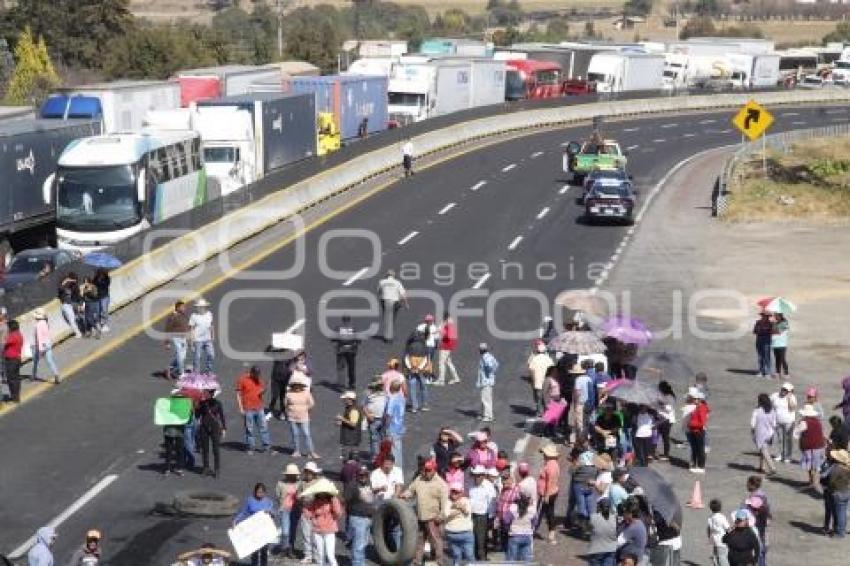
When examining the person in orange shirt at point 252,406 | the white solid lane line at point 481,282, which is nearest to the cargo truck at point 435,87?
the white solid lane line at point 481,282

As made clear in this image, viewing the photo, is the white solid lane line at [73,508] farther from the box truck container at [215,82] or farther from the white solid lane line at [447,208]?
the box truck container at [215,82]

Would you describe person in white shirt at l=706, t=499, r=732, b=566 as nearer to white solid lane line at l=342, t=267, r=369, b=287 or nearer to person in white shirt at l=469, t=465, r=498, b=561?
person in white shirt at l=469, t=465, r=498, b=561

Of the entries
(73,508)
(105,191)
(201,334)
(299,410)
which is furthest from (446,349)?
(105,191)

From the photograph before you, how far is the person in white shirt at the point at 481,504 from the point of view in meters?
21.4

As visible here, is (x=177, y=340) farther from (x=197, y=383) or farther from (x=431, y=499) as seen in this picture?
(x=431, y=499)

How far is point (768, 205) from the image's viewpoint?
189ft

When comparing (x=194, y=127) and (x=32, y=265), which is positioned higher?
(x=194, y=127)

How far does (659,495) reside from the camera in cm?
2114

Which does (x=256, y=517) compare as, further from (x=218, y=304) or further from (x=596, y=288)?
(x=596, y=288)

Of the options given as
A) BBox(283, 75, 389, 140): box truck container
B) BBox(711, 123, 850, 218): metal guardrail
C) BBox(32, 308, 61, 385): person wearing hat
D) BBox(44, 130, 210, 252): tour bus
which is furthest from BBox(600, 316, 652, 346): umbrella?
BBox(283, 75, 389, 140): box truck container

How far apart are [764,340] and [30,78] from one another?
73.3 meters

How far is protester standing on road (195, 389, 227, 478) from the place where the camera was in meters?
24.9

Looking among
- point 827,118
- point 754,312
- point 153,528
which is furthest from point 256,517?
point 827,118

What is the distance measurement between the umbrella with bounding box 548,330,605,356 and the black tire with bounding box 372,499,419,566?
7908 millimetres
